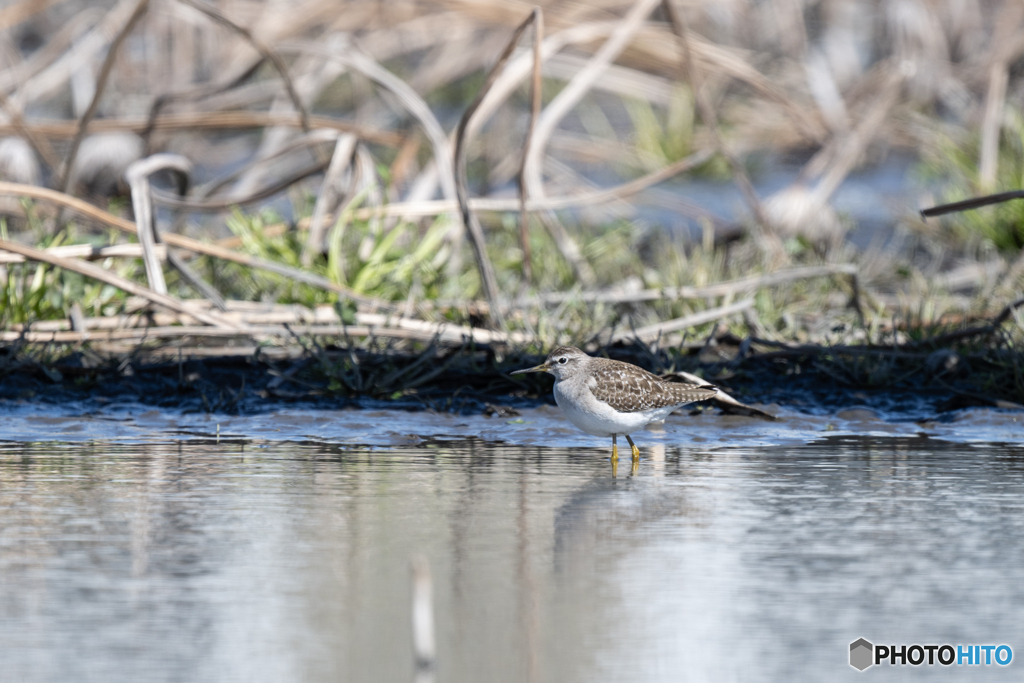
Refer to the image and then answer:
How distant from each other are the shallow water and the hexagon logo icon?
3 cm

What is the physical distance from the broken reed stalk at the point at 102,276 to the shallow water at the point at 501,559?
5.15ft

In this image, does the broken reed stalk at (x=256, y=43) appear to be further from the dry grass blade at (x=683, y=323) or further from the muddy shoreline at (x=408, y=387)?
the dry grass blade at (x=683, y=323)

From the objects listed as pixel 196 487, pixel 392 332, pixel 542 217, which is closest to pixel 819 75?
pixel 542 217

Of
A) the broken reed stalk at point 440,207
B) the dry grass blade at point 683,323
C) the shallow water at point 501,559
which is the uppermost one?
the broken reed stalk at point 440,207

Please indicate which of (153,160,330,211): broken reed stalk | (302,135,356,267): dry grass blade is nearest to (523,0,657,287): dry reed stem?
(302,135,356,267): dry grass blade

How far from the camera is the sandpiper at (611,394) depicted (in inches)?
252

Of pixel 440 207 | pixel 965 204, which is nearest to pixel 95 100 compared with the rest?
pixel 440 207

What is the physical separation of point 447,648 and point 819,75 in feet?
42.9

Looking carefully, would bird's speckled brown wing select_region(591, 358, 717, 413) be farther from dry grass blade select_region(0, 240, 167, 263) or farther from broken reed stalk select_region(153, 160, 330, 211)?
broken reed stalk select_region(153, 160, 330, 211)

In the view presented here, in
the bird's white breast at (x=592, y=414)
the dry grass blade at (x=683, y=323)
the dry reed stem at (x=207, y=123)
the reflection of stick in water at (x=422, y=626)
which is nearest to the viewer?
the reflection of stick in water at (x=422, y=626)

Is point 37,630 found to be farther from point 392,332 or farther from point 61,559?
point 392,332

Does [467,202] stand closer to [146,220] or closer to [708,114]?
[146,220]

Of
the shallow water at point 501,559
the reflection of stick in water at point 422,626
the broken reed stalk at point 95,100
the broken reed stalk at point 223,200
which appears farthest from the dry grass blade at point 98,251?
the reflection of stick in water at point 422,626
